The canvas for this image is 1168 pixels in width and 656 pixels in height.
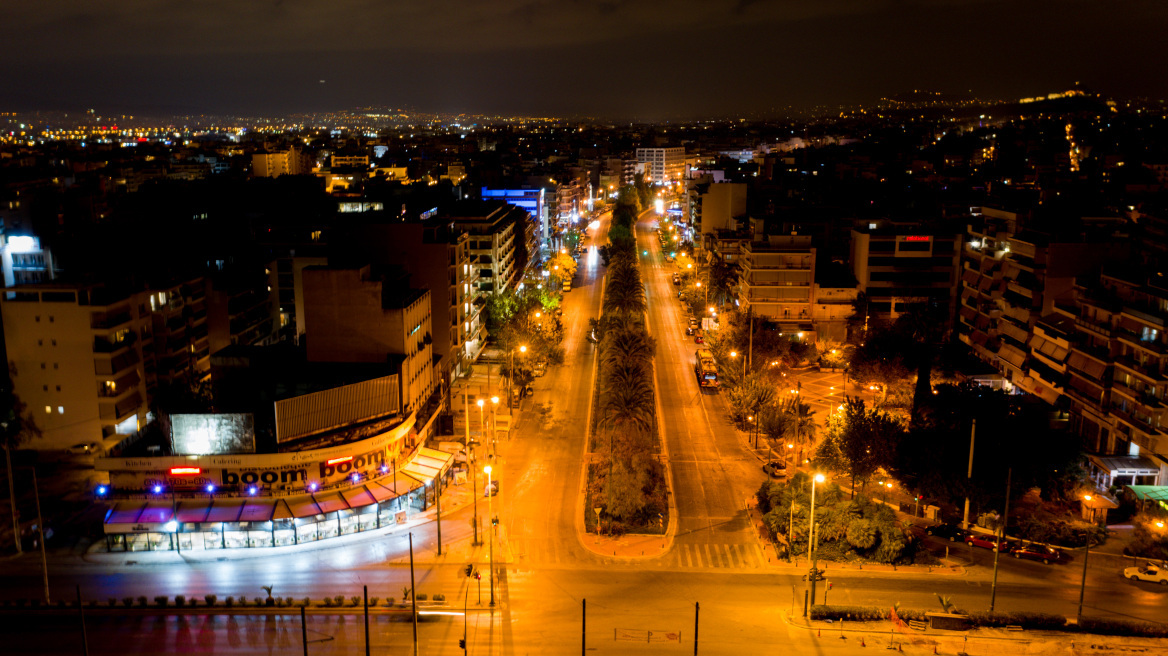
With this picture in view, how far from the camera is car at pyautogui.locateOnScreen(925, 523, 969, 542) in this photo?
1243 inches

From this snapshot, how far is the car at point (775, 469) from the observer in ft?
123

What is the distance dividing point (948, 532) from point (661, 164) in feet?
542

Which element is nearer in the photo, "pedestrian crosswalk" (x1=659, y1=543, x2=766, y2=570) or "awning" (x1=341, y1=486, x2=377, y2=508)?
"pedestrian crosswalk" (x1=659, y1=543, x2=766, y2=570)

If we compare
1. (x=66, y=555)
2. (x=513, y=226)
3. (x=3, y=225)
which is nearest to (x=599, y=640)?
(x=66, y=555)

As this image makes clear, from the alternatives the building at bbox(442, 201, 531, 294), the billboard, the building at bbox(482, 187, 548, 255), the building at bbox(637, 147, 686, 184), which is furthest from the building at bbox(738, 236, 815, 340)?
the building at bbox(637, 147, 686, 184)

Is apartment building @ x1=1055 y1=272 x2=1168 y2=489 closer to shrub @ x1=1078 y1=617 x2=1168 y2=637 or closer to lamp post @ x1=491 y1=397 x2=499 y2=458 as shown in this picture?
shrub @ x1=1078 y1=617 x2=1168 y2=637

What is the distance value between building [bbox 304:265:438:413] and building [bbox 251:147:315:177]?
4830 inches

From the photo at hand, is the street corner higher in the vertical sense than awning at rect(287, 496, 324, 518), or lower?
lower

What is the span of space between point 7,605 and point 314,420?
11.6m

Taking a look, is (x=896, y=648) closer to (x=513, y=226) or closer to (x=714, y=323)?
(x=714, y=323)

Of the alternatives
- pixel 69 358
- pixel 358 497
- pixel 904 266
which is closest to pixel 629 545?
pixel 358 497

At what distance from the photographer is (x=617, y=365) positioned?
4378 cm

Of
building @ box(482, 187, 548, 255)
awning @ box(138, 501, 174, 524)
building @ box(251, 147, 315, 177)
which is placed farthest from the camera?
building @ box(251, 147, 315, 177)

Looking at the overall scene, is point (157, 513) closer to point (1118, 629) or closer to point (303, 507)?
point (303, 507)
